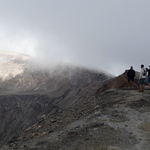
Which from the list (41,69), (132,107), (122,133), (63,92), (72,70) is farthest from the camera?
(41,69)

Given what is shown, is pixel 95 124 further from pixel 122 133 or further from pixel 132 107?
pixel 132 107

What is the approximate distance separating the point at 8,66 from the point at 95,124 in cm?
7859

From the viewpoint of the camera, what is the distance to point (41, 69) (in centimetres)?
7181

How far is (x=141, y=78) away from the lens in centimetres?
982

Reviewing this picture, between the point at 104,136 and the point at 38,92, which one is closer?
the point at 104,136

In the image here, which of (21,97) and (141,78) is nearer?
(141,78)

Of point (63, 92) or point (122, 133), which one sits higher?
point (122, 133)

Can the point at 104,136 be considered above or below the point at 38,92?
above

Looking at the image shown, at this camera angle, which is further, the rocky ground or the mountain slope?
the mountain slope

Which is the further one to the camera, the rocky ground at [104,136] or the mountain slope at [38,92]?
the mountain slope at [38,92]

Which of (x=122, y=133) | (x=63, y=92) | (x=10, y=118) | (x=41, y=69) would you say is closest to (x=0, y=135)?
(x=10, y=118)

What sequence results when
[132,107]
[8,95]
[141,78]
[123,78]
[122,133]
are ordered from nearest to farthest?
[122,133], [132,107], [141,78], [123,78], [8,95]

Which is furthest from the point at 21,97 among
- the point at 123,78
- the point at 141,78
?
the point at 141,78

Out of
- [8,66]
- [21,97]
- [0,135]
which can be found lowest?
Result: [0,135]
